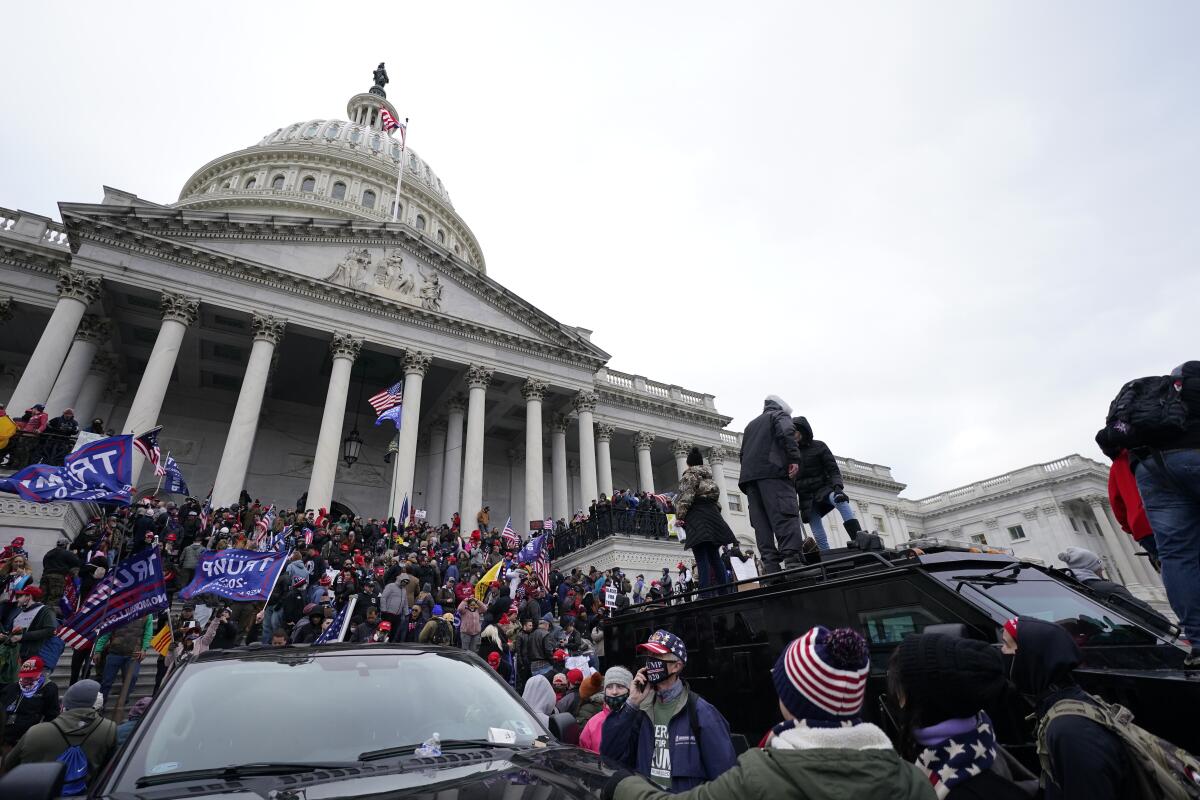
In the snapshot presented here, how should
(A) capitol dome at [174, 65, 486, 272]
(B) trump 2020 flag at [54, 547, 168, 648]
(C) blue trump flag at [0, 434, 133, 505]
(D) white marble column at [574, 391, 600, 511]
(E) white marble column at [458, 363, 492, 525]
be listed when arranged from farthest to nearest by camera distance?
1. (A) capitol dome at [174, 65, 486, 272]
2. (D) white marble column at [574, 391, 600, 511]
3. (E) white marble column at [458, 363, 492, 525]
4. (C) blue trump flag at [0, 434, 133, 505]
5. (B) trump 2020 flag at [54, 547, 168, 648]

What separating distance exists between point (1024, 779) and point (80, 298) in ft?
86.2

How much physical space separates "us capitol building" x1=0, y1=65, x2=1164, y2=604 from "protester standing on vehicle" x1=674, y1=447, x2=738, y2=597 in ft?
44.8

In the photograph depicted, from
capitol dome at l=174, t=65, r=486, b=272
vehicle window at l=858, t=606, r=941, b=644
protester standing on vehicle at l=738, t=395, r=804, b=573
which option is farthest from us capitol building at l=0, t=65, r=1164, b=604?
vehicle window at l=858, t=606, r=941, b=644

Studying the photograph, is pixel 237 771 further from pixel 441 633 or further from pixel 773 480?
pixel 441 633

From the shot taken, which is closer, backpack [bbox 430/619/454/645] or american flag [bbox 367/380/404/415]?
backpack [bbox 430/619/454/645]

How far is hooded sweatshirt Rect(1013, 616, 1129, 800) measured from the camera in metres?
2.02

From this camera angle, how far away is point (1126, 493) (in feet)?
14.8

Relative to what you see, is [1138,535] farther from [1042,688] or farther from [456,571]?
[456,571]

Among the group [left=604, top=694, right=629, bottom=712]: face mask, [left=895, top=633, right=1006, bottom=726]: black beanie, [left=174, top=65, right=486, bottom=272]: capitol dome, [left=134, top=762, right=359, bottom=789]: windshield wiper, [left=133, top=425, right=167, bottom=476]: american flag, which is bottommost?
[left=134, top=762, right=359, bottom=789]: windshield wiper

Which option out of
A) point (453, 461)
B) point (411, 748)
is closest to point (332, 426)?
point (453, 461)

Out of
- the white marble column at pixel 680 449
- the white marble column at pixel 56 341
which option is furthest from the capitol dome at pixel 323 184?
the white marble column at pixel 56 341

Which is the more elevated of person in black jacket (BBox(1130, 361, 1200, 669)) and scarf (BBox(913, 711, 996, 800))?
person in black jacket (BBox(1130, 361, 1200, 669))

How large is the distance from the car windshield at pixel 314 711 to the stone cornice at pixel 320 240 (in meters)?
23.5

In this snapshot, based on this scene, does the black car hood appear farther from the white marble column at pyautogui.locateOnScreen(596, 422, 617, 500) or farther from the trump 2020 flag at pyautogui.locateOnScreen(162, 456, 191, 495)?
the white marble column at pyautogui.locateOnScreen(596, 422, 617, 500)
